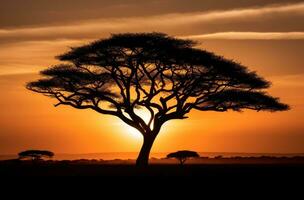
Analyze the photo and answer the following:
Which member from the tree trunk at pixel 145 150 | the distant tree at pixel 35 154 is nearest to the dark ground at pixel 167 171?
the tree trunk at pixel 145 150

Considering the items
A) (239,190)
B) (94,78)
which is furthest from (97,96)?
(239,190)

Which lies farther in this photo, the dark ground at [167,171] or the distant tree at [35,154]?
the distant tree at [35,154]

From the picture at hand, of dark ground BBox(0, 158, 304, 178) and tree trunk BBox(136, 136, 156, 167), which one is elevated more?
tree trunk BBox(136, 136, 156, 167)

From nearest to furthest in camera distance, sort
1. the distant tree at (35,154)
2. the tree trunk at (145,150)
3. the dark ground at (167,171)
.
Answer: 1. the dark ground at (167,171)
2. the tree trunk at (145,150)
3. the distant tree at (35,154)

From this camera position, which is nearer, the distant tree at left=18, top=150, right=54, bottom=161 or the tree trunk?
the tree trunk

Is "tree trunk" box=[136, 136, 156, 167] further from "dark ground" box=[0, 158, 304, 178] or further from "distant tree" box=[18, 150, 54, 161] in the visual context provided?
"distant tree" box=[18, 150, 54, 161]

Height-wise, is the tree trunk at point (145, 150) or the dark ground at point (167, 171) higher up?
the tree trunk at point (145, 150)

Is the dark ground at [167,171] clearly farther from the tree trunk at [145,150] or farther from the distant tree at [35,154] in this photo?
the distant tree at [35,154]

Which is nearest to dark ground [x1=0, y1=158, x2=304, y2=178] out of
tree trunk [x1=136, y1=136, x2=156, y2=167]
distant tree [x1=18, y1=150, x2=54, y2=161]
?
tree trunk [x1=136, y1=136, x2=156, y2=167]

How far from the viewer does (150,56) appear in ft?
153

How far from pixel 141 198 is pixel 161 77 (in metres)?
29.7

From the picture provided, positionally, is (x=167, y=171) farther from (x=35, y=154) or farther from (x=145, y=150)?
(x=35, y=154)

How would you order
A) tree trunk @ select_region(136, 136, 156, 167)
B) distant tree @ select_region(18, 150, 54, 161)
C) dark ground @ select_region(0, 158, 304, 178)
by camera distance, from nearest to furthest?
1. dark ground @ select_region(0, 158, 304, 178)
2. tree trunk @ select_region(136, 136, 156, 167)
3. distant tree @ select_region(18, 150, 54, 161)

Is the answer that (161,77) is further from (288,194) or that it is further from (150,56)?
(288,194)
